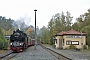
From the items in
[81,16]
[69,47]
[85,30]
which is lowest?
[69,47]

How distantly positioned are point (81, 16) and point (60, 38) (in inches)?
813

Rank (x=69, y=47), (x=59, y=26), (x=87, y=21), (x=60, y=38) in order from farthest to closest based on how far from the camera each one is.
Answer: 1. (x=59, y=26)
2. (x=87, y=21)
3. (x=60, y=38)
4. (x=69, y=47)

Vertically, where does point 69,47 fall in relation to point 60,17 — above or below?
below

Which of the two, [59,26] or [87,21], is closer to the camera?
[87,21]

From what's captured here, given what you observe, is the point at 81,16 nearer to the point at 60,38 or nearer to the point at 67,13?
the point at 67,13

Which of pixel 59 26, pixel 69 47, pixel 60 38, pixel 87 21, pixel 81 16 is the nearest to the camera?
pixel 69 47

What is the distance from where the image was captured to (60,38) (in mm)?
54844

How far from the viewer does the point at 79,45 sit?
164ft

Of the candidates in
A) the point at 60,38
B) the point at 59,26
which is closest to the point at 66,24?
the point at 59,26

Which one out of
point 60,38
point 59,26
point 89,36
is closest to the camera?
point 60,38

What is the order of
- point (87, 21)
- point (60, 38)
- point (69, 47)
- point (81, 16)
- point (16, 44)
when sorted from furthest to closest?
point (81, 16)
point (87, 21)
point (60, 38)
point (69, 47)
point (16, 44)

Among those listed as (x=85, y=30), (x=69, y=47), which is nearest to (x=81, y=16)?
(x=85, y=30)

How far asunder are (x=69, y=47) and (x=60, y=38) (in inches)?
247

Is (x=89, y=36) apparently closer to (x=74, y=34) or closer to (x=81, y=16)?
(x=74, y=34)
